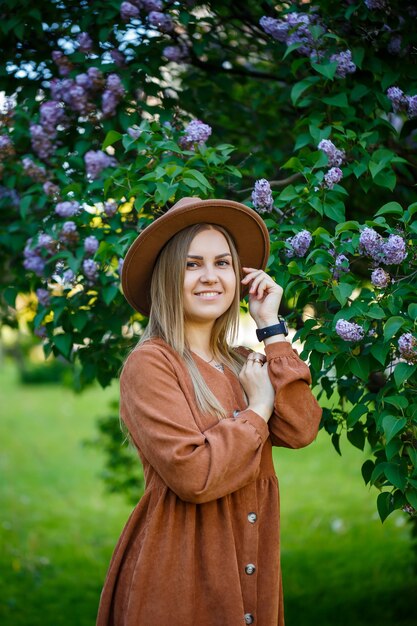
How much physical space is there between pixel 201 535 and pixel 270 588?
0.29 meters

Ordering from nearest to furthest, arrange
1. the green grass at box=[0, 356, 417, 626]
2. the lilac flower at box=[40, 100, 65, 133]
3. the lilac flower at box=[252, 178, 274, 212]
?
the lilac flower at box=[252, 178, 274, 212] → the lilac flower at box=[40, 100, 65, 133] → the green grass at box=[0, 356, 417, 626]

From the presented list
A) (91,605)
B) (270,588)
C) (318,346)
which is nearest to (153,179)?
(318,346)

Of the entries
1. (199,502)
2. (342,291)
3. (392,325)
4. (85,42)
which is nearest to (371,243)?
(342,291)

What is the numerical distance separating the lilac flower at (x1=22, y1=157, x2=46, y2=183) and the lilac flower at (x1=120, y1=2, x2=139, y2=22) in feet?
2.36

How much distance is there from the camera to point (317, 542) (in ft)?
21.7

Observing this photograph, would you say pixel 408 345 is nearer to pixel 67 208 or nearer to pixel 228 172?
pixel 228 172

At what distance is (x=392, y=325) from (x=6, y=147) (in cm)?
189

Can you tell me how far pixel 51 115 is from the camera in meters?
3.29

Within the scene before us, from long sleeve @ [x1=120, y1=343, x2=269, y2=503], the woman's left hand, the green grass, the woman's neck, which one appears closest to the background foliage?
the woman's left hand

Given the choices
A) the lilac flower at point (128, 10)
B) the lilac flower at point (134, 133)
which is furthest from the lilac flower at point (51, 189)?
the lilac flower at point (128, 10)

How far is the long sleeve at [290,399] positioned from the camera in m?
2.33

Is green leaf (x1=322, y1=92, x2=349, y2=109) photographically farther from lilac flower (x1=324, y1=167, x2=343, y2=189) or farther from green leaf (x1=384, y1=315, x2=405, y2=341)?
green leaf (x1=384, y1=315, x2=405, y2=341)

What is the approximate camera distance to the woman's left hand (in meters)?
2.46

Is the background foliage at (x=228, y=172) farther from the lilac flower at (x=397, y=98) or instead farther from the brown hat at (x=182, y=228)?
the brown hat at (x=182, y=228)
